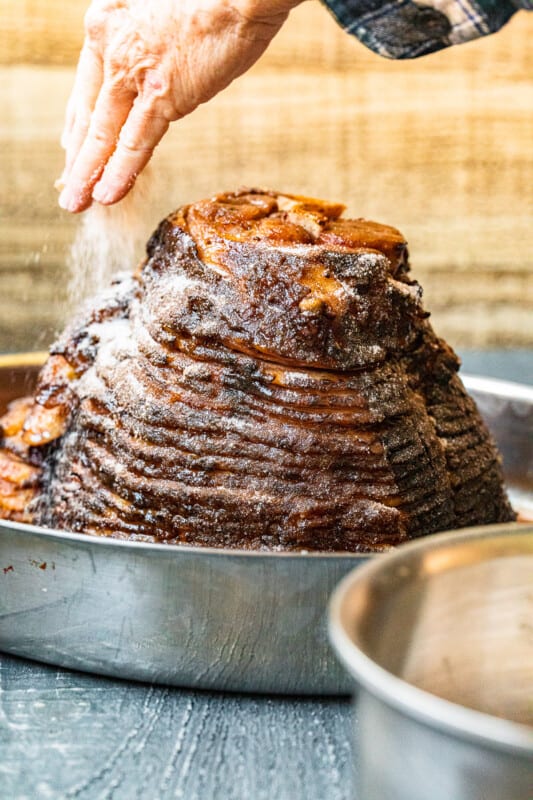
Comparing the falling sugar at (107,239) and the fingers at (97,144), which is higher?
the fingers at (97,144)

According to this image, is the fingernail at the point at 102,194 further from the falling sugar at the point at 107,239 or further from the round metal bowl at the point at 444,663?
the round metal bowl at the point at 444,663

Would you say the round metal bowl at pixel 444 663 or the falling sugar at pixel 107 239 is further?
the falling sugar at pixel 107 239

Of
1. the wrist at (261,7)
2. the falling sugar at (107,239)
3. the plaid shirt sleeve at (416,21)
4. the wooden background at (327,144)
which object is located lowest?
the wooden background at (327,144)

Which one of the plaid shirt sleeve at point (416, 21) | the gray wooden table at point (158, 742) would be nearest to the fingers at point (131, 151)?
the plaid shirt sleeve at point (416, 21)

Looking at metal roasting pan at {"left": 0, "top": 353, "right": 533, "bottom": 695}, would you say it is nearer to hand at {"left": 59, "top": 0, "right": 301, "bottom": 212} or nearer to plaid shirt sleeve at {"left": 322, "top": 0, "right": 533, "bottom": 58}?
hand at {"left": 59, "top": 0, "right": 301, "bottom": 212}

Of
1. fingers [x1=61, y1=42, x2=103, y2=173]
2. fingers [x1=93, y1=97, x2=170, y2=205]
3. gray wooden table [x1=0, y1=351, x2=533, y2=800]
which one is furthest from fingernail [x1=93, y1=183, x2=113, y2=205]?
gray wooden table [x1=0, y1=351, x2=533, y2=800]

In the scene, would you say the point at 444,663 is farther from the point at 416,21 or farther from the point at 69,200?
the point at 416,21

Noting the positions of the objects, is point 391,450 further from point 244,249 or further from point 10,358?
point 10,358
